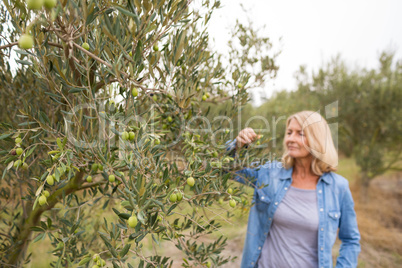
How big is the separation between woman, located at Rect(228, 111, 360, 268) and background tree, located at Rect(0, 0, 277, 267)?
880 mm

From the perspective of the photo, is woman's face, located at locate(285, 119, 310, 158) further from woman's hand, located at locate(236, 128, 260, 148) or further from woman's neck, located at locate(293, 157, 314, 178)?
woman's hand, located at locate(236, 128, 260, 148)

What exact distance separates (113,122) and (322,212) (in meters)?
2.31

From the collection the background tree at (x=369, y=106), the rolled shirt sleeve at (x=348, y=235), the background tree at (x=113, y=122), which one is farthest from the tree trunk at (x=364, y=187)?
the background tree at (x=113, y=122)

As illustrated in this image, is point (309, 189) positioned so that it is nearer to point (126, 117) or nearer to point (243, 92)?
point (243, 92)

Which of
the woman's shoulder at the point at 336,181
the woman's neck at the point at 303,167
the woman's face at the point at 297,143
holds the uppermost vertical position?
the woman's face at the point at 297,143

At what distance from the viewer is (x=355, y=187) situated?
1288 cm

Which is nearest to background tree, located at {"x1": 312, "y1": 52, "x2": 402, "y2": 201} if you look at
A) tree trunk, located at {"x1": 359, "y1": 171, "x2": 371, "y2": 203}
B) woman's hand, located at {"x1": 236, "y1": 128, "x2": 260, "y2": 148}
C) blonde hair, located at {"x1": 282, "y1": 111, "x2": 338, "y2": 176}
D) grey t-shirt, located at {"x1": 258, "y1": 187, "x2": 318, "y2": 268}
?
tree trunk, located at {"x1": 359, "y1": 171, "x2": 371, "y2": 203}

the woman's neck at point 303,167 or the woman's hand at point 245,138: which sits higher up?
the woman's hand at point 245,138

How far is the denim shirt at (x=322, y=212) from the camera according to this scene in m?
2.60

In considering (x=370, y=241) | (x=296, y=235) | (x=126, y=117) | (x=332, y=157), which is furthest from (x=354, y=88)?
(x=126, y=117)

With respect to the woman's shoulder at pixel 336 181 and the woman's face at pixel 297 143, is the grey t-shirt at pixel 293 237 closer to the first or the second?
the woman's shoulder at pixel 336 181


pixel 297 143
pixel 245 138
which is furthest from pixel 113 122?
pixel 297 143

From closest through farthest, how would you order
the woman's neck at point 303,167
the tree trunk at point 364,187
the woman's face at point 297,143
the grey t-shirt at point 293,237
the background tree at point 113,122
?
the background tree at point 113,122 < the grey t-shirt at point 293,237 < the woman's face at point 297,143 < the woman's neck at point 303,167 < the tree trunk at point 364,187

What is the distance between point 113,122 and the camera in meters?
1.18
